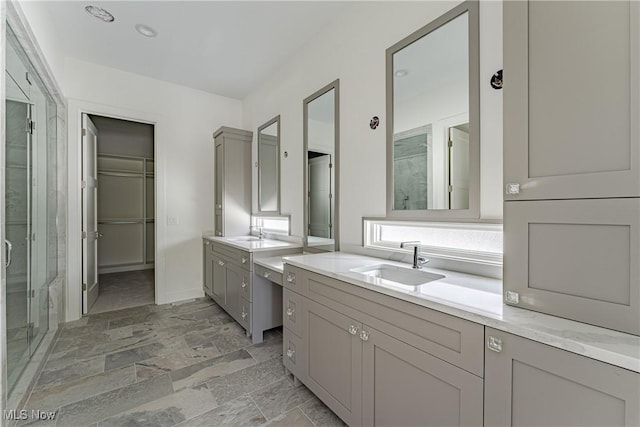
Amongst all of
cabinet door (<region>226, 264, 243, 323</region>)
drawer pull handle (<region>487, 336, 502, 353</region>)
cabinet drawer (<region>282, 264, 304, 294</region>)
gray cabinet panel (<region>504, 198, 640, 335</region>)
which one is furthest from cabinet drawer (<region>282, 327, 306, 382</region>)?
gray cabinet panel (<region>504, 198, 640, 335</region>)

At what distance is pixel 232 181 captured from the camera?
12.0ft

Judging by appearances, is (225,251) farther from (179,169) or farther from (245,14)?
(245,14)

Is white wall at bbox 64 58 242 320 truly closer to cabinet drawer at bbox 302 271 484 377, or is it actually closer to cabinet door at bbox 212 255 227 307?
cabinet door at bbox 212 255 227 307

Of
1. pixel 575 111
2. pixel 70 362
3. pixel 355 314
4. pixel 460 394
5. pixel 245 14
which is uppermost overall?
pixel 245 14

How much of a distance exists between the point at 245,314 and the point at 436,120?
2.34m

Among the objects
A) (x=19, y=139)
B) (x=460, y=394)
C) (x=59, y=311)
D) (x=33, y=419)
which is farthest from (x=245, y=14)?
(x=59, y=311)

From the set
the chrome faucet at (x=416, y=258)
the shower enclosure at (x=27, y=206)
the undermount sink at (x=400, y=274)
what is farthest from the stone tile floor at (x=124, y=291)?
the chrome faucet at (x=416, y=258)

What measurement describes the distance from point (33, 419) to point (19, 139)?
180 cm

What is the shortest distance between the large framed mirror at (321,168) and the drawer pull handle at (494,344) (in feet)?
5.00

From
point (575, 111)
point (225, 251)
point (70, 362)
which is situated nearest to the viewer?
point (575, 111)

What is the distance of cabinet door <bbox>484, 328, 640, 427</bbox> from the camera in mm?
676

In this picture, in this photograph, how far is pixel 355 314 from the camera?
1391mm

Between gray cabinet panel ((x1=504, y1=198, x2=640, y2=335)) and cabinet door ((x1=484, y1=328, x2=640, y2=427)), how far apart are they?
17cm

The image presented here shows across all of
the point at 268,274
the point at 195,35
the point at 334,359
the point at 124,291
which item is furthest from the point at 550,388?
the point at 124,291
